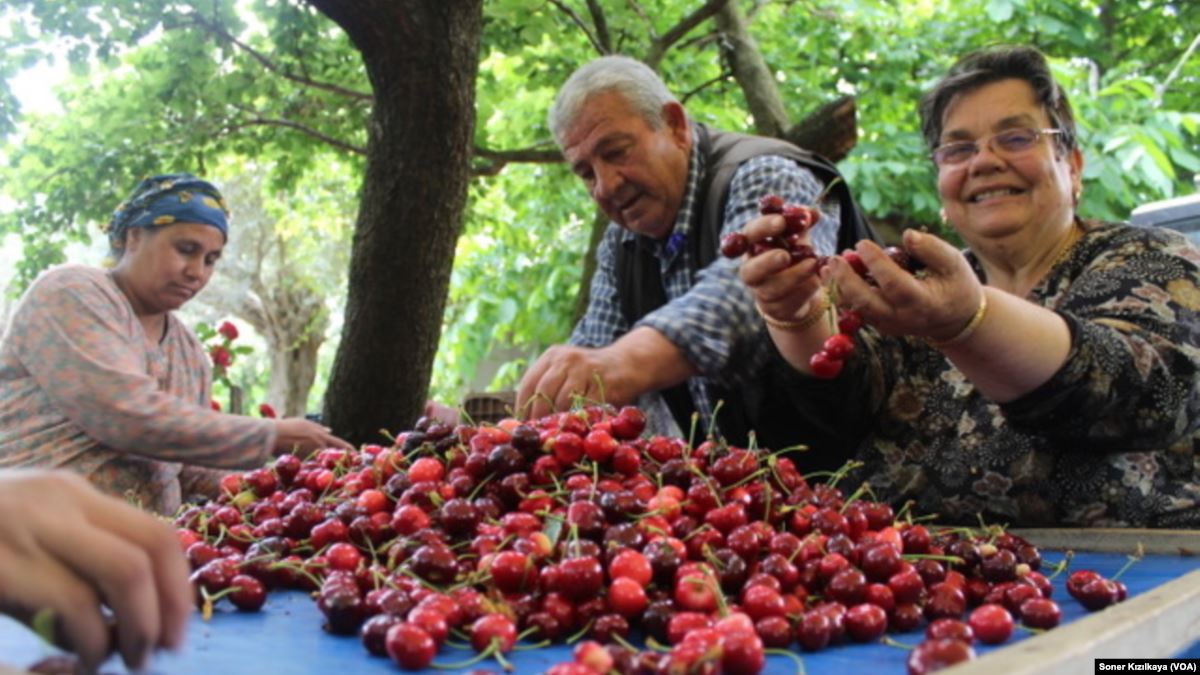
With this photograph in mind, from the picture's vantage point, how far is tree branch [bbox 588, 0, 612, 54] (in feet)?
18.0

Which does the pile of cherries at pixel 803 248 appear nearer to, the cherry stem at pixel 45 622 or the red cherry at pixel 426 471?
the red cherry at pixel 426 471

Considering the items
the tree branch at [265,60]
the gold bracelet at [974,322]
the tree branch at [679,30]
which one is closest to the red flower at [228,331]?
the tree branch at [265,60]

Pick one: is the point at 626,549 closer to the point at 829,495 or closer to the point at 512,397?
the point at 829,495

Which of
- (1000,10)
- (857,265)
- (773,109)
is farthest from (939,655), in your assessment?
(1000,10)

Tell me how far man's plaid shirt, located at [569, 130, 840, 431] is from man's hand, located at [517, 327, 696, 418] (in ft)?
0.13

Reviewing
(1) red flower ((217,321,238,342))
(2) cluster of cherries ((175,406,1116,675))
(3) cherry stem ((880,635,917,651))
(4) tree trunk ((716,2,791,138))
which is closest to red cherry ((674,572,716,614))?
(2) cluster of cherries ((175,406,1116,675))

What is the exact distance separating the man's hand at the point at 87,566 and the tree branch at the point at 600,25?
5.11 metres

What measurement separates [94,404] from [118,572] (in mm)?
2741

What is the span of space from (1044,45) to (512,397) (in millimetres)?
5664

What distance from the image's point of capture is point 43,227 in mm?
6719

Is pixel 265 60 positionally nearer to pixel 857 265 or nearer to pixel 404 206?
pixel 404 206

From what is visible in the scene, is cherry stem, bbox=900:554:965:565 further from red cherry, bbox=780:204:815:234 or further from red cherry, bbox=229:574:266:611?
A: red cherry, bbox=229:574:266:611

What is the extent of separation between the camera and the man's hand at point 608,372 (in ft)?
7.06

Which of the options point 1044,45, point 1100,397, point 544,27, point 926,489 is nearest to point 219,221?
point 544,27
